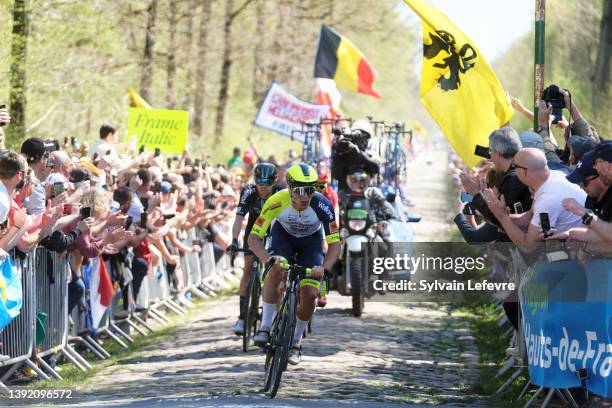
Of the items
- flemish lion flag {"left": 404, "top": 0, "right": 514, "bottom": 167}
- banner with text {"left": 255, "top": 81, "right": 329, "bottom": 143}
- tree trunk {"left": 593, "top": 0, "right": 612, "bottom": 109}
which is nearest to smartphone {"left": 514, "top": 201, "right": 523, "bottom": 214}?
flemish lion flag {"left": 404, "top": 0, "right": 514, "bottom": 167}

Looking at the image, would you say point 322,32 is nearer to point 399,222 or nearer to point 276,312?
point 399,222

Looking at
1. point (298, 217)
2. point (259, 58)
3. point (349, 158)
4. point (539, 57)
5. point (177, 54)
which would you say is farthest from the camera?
point (259, 58)

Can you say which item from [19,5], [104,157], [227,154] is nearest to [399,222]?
[104,157]

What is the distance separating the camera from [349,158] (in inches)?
781

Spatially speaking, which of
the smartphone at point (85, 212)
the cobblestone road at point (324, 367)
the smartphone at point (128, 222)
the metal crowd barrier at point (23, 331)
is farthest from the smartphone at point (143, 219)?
the metal crowd barrier at point (23, 331)

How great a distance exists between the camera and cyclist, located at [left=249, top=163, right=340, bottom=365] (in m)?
12.3

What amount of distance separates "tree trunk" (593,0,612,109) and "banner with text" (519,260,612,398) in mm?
16704

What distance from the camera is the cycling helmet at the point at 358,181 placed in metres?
18.8

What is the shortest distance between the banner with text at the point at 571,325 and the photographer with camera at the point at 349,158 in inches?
355

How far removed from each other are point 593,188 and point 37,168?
5413mm

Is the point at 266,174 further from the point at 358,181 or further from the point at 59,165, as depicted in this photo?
the point at 358,181

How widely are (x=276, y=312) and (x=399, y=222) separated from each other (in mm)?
7921

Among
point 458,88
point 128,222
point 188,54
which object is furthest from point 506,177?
point 188,54

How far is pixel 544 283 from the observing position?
34.3 feet
